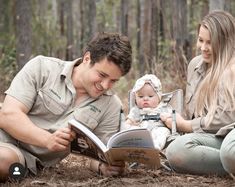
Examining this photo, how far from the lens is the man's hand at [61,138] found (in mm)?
3473

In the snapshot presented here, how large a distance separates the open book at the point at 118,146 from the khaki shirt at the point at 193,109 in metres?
0.61

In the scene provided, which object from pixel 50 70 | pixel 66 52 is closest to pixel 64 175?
pixel 50 70

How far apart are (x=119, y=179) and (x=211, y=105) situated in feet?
2.76

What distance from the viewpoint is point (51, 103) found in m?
3.84

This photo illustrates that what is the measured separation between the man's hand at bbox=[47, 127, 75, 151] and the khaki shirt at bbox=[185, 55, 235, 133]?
107 cm

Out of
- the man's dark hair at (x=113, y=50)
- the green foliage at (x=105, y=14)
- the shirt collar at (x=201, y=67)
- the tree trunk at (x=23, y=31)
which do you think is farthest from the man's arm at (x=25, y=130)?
the green foliage at (x=105, y=14)

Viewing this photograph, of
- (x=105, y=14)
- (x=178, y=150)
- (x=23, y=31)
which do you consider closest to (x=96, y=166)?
(x=178, y=150)

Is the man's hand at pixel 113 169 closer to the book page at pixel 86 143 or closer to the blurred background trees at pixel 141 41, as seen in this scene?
the book page at pixel 86 143

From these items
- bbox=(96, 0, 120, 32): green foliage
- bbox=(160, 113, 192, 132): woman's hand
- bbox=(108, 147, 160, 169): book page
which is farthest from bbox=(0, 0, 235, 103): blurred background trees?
bbox=(96, 0, 120, 32): green foliage

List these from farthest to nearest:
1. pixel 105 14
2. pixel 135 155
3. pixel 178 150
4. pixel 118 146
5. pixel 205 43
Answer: pixel 105 14 < pixel 205 43 < pixel 178 150 < pixel 135 155 < pixel 118 146

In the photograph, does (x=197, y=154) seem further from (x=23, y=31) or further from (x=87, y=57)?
(x=23, y=31)

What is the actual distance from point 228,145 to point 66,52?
13647 mm

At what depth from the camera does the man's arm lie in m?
3.50

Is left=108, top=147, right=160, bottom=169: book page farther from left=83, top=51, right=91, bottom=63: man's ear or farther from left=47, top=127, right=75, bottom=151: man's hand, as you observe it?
left=83, top=51, right=91, bottom=63: man's ear
